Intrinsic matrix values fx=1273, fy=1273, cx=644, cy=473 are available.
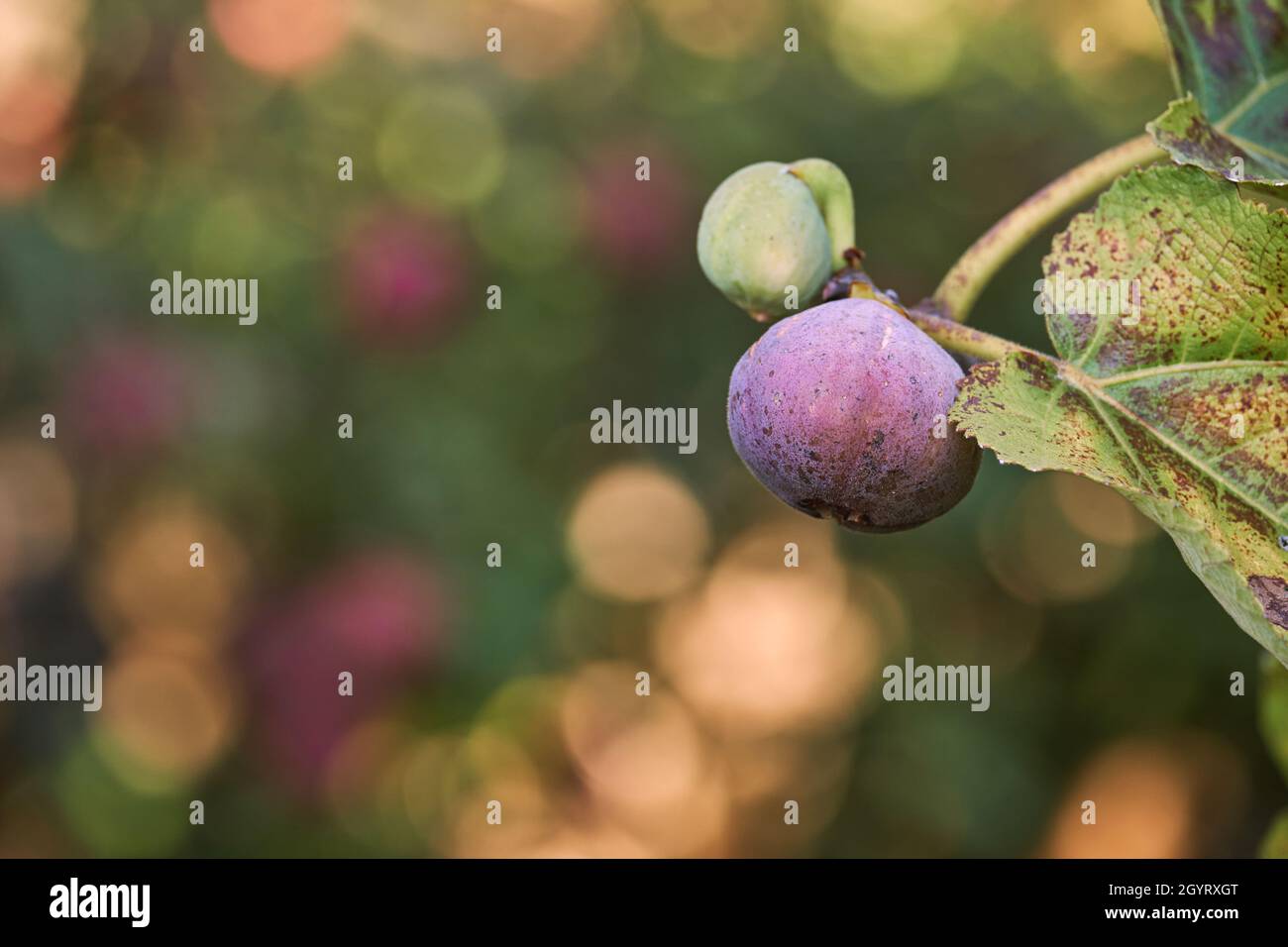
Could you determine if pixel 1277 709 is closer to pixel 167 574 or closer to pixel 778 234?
pixel 778 234

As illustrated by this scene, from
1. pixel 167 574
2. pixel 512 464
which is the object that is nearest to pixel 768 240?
pixel 512 464

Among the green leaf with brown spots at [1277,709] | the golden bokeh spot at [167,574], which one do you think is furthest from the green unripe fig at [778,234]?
the golden bokeh spot at [167,574]

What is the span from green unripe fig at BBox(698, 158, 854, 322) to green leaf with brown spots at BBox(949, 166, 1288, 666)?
108 millimetres

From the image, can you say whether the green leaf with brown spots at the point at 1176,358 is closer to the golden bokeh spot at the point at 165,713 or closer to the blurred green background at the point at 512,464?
the blurred green background at the point at 512,464

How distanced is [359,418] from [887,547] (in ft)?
2.87

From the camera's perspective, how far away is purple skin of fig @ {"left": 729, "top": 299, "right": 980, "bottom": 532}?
54 centimetres

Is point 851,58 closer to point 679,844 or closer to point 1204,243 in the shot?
point 679,844

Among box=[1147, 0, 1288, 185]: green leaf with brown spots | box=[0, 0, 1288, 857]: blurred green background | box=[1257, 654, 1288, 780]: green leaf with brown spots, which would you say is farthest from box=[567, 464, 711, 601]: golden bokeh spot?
box=[1147, 0, 1288, 185]: green leaf with brown spots

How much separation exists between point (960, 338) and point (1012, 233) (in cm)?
6

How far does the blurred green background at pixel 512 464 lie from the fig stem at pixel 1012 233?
1.36 metres

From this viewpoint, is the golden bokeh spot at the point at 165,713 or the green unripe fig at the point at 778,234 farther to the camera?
the golden bokeh spot at the point at 165,713

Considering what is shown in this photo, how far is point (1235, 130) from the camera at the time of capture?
0.75 meters

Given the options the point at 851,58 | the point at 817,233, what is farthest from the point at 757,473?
the point at 851,58

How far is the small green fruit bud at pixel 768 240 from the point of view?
61 cm
